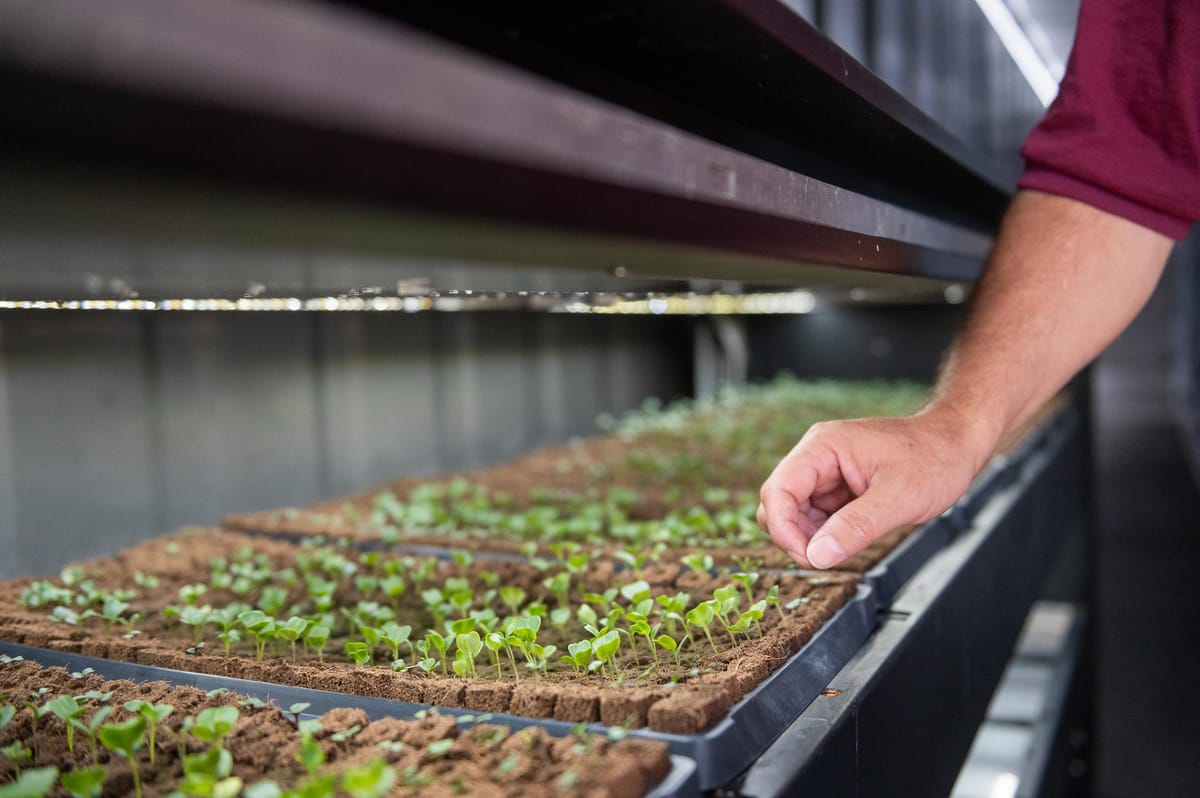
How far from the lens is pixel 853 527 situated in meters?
1.01

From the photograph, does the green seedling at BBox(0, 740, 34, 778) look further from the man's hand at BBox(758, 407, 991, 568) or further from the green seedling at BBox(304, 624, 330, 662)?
the man's hand at BBox(758, 407, 991, 568)

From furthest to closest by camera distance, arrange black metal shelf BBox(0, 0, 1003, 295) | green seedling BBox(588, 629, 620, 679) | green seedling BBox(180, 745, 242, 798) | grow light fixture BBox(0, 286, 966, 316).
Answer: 1. grow light fixture BBox(0, 286, 966, 316)
2. green seedling BBox(588, 629, 620, 679)
3. green seedling BBox(180, 745, 242, 798)
4. black metal shelf BBox(0, 0, 1003, 295)

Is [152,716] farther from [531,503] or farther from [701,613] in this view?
[531,503]

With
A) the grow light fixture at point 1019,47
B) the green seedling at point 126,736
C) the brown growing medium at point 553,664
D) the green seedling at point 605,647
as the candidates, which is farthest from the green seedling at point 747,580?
the grow light fixture at point 1019,47

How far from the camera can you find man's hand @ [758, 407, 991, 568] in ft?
3.55

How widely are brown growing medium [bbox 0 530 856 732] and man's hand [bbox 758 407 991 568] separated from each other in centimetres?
15

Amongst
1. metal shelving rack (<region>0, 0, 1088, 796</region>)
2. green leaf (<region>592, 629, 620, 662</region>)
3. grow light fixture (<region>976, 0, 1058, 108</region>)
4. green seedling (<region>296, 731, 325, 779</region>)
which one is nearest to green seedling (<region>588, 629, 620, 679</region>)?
green leaf (<region>592, 629, 620, 662</region>)

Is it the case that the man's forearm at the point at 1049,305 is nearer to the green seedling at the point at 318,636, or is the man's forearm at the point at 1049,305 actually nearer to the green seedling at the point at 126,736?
the green seedling at the point at 318,636

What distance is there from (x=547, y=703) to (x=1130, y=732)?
392cm

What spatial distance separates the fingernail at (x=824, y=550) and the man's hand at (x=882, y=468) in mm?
69

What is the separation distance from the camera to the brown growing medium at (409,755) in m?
0.77

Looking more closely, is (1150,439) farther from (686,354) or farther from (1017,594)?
(1017,594)

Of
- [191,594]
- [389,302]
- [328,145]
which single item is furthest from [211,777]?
[389,302]

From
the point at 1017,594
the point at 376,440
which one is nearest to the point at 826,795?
the point at 1017,594
